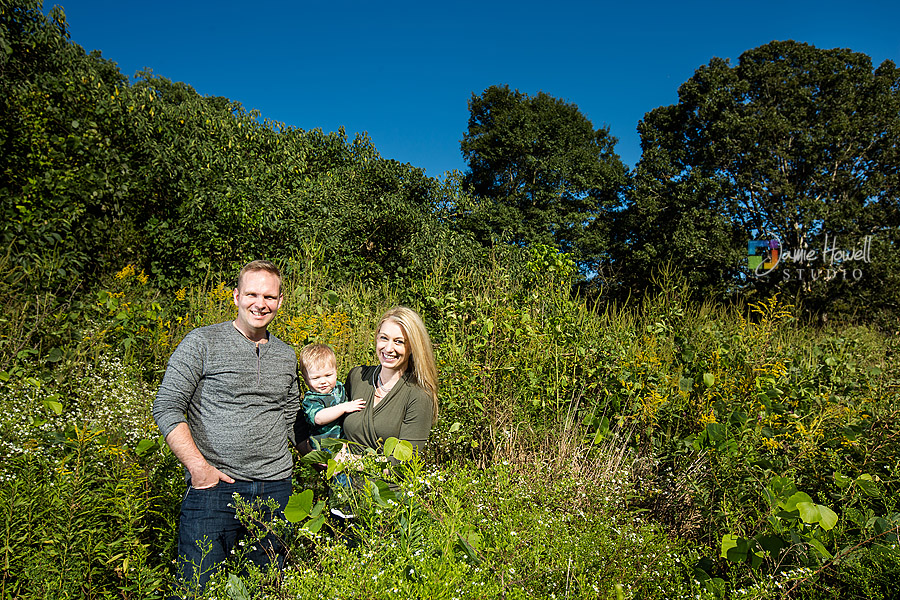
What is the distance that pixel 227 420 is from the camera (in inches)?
77.6

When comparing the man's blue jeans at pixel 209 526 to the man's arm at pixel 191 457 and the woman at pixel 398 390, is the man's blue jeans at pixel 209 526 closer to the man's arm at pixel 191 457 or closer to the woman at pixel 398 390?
the man's arm at pixel 191 457

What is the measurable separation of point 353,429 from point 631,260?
601 inches

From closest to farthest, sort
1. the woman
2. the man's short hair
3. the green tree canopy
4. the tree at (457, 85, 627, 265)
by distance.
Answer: the man's short hair
the woman
the green tree canopy
the tree at (457, 85, 627, 265)

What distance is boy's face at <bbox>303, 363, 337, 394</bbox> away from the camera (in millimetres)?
2445

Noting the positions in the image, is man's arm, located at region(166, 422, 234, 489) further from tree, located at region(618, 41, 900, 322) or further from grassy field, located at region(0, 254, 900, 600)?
tree, located at region(618, 41, 900, 322)

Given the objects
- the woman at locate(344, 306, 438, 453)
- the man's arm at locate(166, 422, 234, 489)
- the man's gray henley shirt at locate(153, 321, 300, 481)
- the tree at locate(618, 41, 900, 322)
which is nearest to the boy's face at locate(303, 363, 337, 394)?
the woman at locate(344, 306, 438, 453)

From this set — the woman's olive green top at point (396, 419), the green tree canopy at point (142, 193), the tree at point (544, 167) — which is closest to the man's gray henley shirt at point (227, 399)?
the woman's olive green top at point (396, 419)

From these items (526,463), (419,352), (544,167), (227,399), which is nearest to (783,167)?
(544,167)

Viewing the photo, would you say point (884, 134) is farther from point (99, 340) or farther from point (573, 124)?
point (99, 340)

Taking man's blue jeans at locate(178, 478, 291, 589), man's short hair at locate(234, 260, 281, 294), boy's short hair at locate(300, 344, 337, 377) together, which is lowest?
man's blue jeans at locate(178, 478, 291, 589)

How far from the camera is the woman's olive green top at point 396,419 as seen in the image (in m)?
2.16

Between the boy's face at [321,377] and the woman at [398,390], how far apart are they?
0.10 meters

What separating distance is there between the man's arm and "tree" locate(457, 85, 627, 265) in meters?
15.4

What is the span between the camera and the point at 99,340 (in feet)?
13.4
